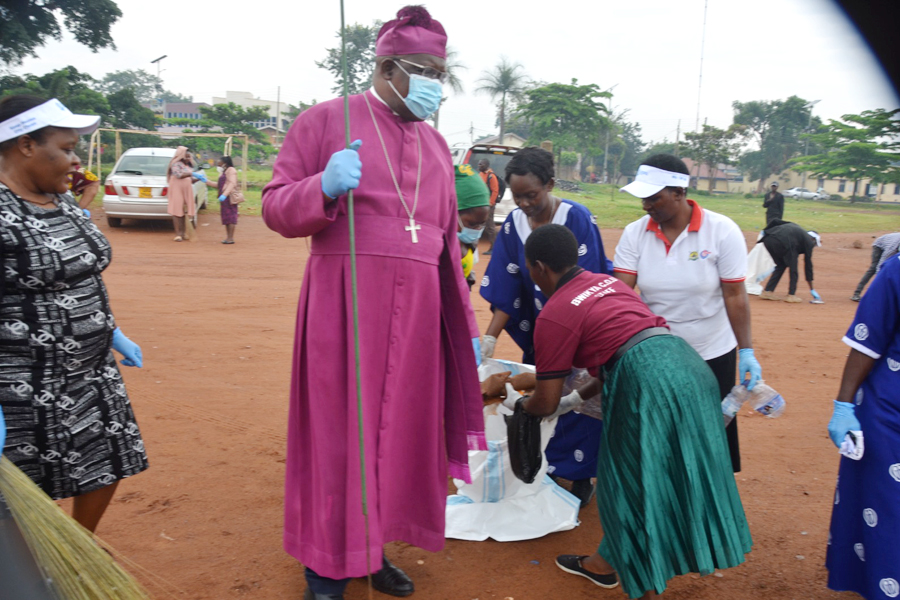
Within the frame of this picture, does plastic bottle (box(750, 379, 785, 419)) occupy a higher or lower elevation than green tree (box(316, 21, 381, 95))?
lower

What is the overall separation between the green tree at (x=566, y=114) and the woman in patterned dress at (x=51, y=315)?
34.2 meters

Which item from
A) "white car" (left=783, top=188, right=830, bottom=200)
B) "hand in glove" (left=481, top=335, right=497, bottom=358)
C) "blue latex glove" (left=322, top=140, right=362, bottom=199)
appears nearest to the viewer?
"blue latex glove" (left=322, top=140, right=362, bottom=199)

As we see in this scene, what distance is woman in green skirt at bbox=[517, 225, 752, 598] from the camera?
8.21 feet

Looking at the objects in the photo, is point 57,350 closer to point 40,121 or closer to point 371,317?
point 40,121

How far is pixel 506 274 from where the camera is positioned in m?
3.90

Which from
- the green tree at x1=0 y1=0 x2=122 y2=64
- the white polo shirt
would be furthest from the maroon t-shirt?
the green tree at x1=0 y1=0 x2=122 y2=64

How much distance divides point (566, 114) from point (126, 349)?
3470 centimetres

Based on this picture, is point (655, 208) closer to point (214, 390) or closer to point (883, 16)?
point (883, 16)

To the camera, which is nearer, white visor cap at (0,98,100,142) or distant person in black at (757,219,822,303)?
white visor cap at (0,98,100,142)

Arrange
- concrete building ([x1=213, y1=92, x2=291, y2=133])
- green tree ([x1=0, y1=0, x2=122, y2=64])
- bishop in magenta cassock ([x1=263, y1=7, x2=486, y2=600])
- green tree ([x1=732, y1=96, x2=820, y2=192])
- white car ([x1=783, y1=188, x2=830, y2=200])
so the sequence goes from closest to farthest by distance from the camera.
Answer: bishop in magenta cassock ([x1=263, y1=7, x2=486, y2=600]) → green tree ([x1=0, y1=0, x2=122, y2=64]) → concrete building ([x1=213, y1=92, x2=291, y2=133]) → white car ([x1=783, y1=188, x2=830, y2=200]) → green tree ([x1=732, y1=96, x2=820, y2=192])

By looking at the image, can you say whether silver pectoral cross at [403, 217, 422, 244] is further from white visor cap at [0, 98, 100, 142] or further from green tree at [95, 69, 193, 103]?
green tree at [95, 69, 193, 103]

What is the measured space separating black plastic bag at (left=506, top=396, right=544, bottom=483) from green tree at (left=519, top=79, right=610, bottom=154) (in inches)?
1316

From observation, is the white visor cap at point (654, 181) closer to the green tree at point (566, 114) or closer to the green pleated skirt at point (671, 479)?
the green pleated skirt at point (671, 479)

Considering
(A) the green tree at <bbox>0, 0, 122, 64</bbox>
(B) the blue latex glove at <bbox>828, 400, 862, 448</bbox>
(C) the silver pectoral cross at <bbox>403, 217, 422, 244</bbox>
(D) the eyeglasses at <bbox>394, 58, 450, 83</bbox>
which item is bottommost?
(B) the blue latex glove at <bbox>828, 400, 862, 448</bbox>
